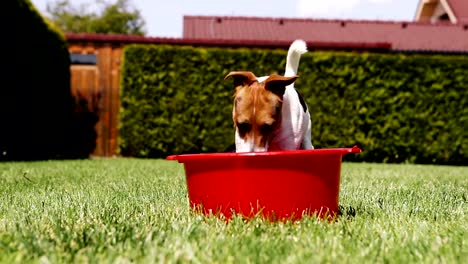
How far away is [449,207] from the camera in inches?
132

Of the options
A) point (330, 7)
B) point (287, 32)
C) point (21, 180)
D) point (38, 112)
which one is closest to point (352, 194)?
point (21, 180)

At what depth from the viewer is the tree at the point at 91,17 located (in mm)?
37750

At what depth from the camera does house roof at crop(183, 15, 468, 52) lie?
18672 mm

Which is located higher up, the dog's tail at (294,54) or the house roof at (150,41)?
the house roof at (150,41)

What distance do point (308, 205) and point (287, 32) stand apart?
55.8 ft

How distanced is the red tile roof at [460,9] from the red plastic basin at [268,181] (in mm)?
20405

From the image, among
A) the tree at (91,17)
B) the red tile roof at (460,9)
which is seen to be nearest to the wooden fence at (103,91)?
the red tile roof at (460,9)

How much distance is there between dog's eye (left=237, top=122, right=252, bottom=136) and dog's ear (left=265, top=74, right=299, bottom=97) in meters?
0.27

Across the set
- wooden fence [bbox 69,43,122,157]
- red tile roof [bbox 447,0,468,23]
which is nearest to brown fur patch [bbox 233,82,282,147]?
wooden fence [bbox 69,43,122,157]

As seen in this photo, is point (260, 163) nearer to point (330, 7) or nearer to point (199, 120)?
point (199, 120)

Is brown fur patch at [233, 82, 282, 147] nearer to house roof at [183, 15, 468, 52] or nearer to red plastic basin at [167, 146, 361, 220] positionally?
red plastic basin at [167, 146, 361, 220]

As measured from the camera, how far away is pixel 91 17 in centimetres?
3850

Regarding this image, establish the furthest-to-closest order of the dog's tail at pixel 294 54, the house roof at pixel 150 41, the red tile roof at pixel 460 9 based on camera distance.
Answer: the red tile roof at pixel 460 9 → the house roof at pixel 150 41 → the dog's tail at pixel 294 54

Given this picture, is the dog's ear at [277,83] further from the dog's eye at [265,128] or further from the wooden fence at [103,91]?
the wooden fence at [103,91]
